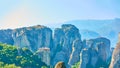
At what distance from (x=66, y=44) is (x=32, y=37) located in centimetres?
1282

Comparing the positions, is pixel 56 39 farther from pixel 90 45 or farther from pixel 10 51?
pixel 10 51

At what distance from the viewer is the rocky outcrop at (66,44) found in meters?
146

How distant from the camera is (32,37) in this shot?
5659 inches

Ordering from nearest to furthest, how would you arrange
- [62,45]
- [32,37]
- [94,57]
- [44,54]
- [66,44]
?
[44,54]
[94,57]
[32,37]
[62,45]
[66,44]

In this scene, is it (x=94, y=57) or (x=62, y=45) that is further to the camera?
(x=62, y=45)

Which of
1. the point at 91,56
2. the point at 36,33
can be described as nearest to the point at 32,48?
the point at 36,33

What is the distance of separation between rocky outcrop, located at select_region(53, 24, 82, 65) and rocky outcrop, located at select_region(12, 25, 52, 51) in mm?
3467

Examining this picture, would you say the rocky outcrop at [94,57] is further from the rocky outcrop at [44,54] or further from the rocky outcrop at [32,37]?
the rocky outcrop at [44,54]

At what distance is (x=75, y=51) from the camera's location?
145 m

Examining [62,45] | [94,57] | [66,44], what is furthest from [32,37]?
[94,57]

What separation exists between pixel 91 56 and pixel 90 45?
1410 cm

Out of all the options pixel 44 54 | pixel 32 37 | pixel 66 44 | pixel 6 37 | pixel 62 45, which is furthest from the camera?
pixel 66 44

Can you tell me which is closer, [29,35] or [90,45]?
[29,35]

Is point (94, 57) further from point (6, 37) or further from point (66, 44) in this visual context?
point (6, 37)
